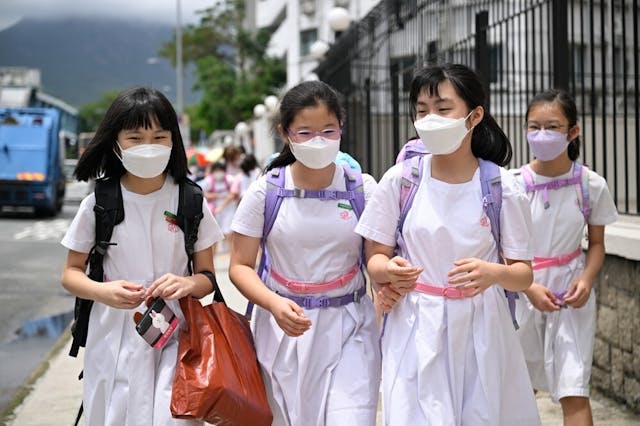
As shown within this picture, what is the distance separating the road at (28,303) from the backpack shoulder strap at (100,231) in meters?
3.00

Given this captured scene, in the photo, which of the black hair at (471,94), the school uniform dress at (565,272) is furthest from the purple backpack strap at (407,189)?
the school uniform dress at (565,272)

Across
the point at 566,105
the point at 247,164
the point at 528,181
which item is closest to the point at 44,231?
the point at 247,164

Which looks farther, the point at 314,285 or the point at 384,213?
the point at 314,285

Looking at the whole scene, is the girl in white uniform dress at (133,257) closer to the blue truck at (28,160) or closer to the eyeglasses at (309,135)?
the eyeglasses at (309,135)

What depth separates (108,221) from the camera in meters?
3.80

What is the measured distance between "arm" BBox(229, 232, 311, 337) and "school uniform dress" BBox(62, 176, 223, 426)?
0.23 m

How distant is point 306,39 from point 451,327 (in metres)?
42.4

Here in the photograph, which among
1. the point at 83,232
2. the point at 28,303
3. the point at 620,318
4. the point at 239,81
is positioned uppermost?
the point at 239,81

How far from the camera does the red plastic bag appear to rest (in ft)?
11.5

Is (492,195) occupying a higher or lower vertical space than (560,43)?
lower

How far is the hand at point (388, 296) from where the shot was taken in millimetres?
3561

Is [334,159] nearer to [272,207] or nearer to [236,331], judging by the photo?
[272,207]

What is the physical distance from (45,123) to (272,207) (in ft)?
86.6

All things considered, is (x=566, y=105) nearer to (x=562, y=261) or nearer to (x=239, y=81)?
(x=562, y=261)
